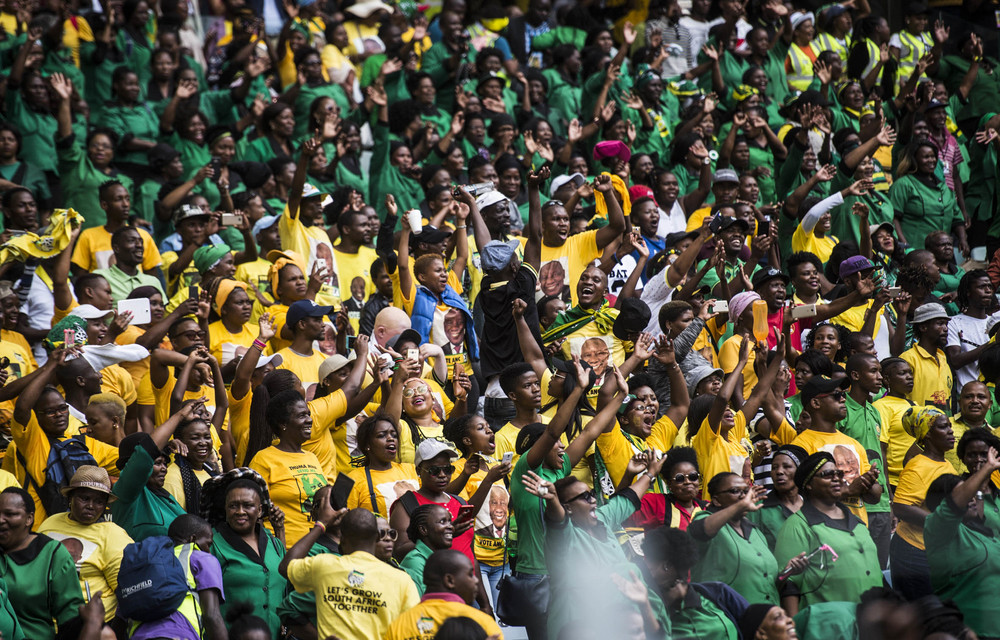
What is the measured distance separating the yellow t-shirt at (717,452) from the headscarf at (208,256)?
3739mm

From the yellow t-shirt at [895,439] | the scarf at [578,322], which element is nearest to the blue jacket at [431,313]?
the scarf at [578,322]

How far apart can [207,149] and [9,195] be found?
268cm

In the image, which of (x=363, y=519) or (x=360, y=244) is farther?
(x=360, y=244)

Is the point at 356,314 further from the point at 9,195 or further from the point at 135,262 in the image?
the point at 9,195

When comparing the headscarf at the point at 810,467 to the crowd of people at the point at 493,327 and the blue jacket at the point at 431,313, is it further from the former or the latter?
the blue jacket at the point at 431,313

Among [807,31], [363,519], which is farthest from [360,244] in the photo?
[807,31]

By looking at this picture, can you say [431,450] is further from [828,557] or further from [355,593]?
[828,557]

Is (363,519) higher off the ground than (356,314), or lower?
higher

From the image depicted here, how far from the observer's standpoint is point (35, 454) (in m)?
7.08

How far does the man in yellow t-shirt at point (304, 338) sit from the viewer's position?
8344 millimetres

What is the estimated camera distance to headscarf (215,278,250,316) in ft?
29.2

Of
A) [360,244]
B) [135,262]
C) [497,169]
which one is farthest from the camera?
[497,169]

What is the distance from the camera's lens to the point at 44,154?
1169 cm

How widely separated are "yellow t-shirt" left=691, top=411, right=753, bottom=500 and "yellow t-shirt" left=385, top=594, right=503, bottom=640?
2453mm
